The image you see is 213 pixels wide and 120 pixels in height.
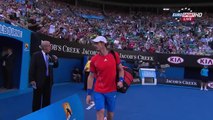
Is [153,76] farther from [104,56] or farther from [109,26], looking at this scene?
[104,56]

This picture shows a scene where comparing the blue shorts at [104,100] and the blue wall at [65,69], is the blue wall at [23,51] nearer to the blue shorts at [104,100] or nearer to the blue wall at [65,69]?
the blue wall at [65,69]

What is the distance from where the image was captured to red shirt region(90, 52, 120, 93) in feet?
18.6

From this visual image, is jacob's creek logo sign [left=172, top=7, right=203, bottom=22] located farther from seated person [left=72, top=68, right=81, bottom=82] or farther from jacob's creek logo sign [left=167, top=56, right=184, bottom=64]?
seated person [left=72, top=68, right=81, bottom=82]

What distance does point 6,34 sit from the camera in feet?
39.1

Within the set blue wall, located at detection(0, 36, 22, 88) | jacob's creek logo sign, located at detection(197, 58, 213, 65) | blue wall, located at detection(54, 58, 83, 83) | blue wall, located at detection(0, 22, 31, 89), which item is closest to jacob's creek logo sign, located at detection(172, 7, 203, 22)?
jacob's creek logo sign, located at detection(197, 58, 213, 65)

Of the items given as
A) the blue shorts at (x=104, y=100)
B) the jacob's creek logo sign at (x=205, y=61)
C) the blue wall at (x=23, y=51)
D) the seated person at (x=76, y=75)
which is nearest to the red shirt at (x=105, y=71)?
the blue shorts at (x=104, y=100)

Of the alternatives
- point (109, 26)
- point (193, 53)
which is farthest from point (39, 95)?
point (109, 26)

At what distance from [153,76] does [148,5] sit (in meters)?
19.7

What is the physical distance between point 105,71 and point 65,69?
543 inches

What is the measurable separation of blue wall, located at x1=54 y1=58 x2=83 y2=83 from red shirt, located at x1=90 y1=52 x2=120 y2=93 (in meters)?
12.3

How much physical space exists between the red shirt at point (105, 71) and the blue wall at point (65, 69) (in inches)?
485

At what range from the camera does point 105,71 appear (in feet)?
18.6

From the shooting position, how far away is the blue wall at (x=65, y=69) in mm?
18303

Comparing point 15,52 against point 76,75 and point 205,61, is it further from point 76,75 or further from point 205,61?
point 205,61
